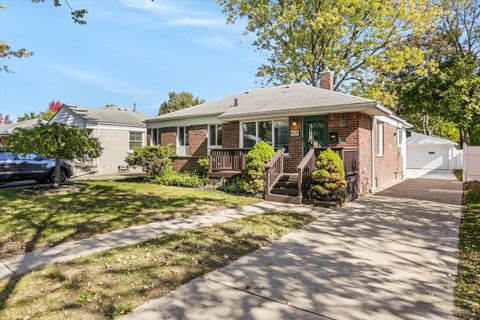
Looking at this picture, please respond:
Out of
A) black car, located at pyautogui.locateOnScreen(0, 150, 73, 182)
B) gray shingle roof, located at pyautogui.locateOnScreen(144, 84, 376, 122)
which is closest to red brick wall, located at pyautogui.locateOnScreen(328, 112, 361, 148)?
gray shingle roof, located at pyautogui.locateOnScreen(144, 84, 376, 122)

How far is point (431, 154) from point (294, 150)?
851 inches

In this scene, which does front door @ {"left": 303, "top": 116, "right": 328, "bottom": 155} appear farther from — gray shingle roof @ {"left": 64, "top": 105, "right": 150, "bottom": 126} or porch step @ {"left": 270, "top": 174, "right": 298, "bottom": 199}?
gray shingle roof @ {"left": 64, "top": 105, "right": 150, "bottom": 126}

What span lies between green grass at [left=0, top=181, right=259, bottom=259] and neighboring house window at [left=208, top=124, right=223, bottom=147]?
4.31m

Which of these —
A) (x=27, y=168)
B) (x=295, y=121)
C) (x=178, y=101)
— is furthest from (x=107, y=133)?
(x=178, y=101)

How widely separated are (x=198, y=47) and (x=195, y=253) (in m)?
16.7

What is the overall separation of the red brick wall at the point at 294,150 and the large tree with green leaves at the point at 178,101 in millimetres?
34072

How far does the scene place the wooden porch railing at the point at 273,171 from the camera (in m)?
10.0

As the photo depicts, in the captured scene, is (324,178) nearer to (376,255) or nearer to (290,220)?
(290,220)

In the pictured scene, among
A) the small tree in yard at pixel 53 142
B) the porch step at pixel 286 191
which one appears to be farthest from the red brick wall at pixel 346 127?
the small tree in yard at pixel 53 142

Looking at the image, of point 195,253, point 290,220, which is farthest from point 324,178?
point 195,253

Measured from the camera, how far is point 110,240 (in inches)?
210

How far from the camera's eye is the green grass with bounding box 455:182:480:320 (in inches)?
125

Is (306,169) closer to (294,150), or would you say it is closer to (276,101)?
(294,150)

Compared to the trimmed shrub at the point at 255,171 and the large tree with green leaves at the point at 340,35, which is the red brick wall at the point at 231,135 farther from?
the large tree with green leaves at the point at 340,35
